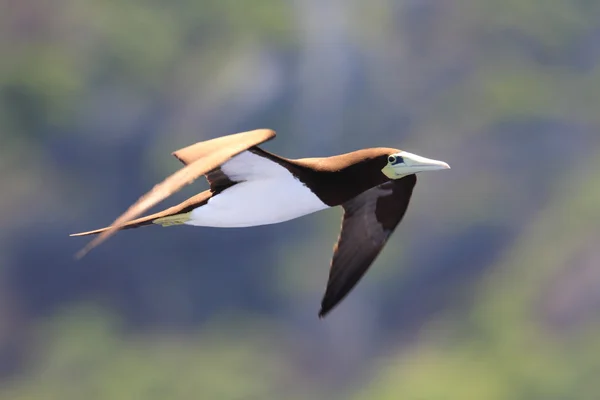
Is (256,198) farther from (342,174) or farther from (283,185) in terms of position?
(342,174)

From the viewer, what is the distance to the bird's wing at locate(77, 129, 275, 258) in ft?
38.0

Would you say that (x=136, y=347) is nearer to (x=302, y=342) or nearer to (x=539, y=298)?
(x=302, y=342)

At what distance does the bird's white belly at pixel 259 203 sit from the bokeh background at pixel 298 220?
33.2 meters

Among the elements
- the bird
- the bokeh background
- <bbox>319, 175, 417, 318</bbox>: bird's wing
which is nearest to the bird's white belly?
the bird

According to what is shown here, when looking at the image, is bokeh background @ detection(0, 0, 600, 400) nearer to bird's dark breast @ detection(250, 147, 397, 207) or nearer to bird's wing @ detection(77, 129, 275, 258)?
bird's dark breast @ detection(250, 147, 397, 207)

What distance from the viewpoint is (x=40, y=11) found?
202 feet

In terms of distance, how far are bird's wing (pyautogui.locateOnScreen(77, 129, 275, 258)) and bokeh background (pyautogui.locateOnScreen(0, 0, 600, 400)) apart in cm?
3444

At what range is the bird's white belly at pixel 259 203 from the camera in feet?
46.7

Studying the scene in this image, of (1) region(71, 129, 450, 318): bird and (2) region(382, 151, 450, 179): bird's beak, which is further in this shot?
(2) region(382, 151, 450, 179): bird's beak

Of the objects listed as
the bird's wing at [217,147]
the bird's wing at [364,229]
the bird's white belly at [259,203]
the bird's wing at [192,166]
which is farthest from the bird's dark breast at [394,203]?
the bird's wing at [192,166]

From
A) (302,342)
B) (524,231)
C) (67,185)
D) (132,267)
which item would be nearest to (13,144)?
(67,185)

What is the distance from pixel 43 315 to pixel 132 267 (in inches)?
161

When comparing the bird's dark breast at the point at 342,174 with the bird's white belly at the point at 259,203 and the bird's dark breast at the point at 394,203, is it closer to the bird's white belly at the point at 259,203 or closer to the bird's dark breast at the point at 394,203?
the bird's white belly at the point at 259,203

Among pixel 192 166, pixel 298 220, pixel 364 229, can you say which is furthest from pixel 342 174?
pixel 298 220
